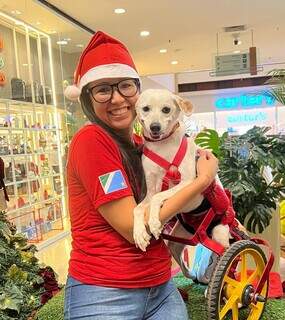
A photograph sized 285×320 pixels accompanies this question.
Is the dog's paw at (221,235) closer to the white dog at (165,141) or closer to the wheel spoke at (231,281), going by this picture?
the white dog at (165,141)

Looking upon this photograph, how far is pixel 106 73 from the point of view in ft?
4.82

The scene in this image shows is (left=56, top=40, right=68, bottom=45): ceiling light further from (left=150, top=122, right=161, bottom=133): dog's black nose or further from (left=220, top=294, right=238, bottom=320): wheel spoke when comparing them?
(left=220, top=294, right=238, bottom=320): wheel spoke

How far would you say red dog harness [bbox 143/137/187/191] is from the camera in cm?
162

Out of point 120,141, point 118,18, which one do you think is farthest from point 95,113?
point 118,18

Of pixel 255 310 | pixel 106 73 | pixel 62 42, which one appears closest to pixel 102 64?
pixel 106 73

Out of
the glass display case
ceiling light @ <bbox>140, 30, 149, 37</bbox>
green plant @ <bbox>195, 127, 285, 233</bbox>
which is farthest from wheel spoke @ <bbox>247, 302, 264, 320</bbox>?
ceiling light @ <bbox>140, 30, 149, 37</bbox>

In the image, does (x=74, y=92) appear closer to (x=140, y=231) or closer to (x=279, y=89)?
(x=140, y=231)

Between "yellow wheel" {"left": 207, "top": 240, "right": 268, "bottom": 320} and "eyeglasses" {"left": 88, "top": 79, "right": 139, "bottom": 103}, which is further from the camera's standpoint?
"yellow wheel" {"left": 207, "top": 240, "right": 268, "bottom": 320}

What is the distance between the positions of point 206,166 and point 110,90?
0.44m

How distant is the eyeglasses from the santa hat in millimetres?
28

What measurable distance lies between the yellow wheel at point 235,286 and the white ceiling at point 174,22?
210 inches

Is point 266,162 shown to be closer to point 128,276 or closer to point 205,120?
point 128,276

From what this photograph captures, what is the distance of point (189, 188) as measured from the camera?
4.51ft

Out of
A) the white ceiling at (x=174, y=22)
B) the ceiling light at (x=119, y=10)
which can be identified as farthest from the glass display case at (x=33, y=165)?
the ceiling light at (x=119, y=10)
